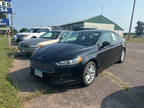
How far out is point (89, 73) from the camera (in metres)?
3.03

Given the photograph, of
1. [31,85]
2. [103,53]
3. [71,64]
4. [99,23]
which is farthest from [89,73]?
[99,23]

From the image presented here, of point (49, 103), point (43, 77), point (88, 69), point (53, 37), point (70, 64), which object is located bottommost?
point (49, 103)

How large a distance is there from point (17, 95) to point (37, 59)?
968mm

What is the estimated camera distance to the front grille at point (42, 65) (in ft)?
8.71

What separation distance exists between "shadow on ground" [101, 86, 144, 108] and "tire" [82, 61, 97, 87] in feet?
2.10

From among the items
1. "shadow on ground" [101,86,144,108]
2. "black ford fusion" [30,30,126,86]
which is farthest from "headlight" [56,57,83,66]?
"shadow on ground" [101,86,144,108]

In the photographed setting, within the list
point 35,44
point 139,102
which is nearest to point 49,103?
point 139,102

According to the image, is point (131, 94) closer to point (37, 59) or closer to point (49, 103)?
point (49, 103)

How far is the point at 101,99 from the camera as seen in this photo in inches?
97.7

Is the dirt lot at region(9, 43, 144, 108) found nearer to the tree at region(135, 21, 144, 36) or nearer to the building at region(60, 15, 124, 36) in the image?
the building at region(60, 15, 124, 36)

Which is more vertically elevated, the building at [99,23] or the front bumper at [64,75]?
the building at [99,23]

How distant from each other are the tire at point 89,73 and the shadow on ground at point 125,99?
0.64 m

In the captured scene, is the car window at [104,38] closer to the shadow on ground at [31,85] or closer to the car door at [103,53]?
the car door at [103,53]

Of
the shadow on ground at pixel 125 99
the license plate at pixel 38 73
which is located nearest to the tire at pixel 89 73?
the shadow on ground at pixel 125 99
